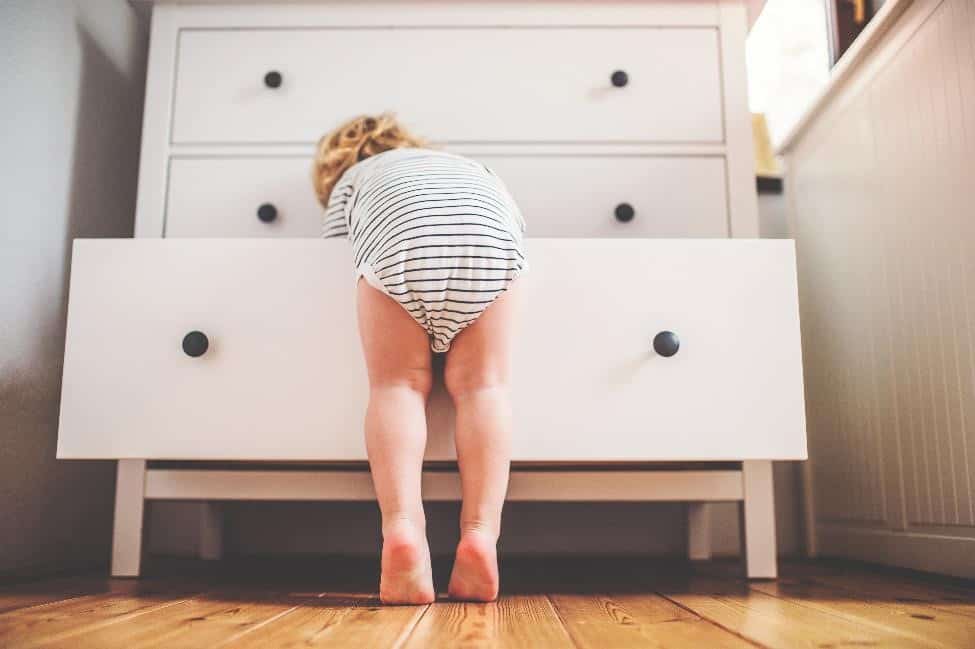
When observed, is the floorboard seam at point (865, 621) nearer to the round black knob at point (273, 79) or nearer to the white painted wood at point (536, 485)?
the white painted wood at point (536, 485)

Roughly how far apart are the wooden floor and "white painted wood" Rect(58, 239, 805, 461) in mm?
157

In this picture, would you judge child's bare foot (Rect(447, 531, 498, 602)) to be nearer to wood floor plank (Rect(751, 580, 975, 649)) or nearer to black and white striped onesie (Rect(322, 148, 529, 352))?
black and white striped onesie (Rect(322, 148, 529, 352))

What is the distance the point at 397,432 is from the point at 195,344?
275 mm

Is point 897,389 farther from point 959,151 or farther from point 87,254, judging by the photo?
point 87,254

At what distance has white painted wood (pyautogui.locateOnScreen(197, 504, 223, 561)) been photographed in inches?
51.8

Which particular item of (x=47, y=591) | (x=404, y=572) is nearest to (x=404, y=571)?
(x=404, y=572)

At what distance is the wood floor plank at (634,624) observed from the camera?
0.60 meters

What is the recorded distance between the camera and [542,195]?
4.22ft

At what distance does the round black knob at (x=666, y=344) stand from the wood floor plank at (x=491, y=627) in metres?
0.31

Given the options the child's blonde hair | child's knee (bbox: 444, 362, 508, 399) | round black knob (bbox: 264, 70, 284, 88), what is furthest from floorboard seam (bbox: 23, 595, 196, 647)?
round black knob (bbox: 264, 70, 284, 88)

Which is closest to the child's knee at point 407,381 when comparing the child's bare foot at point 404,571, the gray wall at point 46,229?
the child's bare foot at point 404,571

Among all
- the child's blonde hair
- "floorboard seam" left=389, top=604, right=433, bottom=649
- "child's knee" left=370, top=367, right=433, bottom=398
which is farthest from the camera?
the child's blonde hair

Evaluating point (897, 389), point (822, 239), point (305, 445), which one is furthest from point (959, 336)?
point (305, 445)

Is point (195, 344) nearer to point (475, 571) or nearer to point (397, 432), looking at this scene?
point (397, 432)
